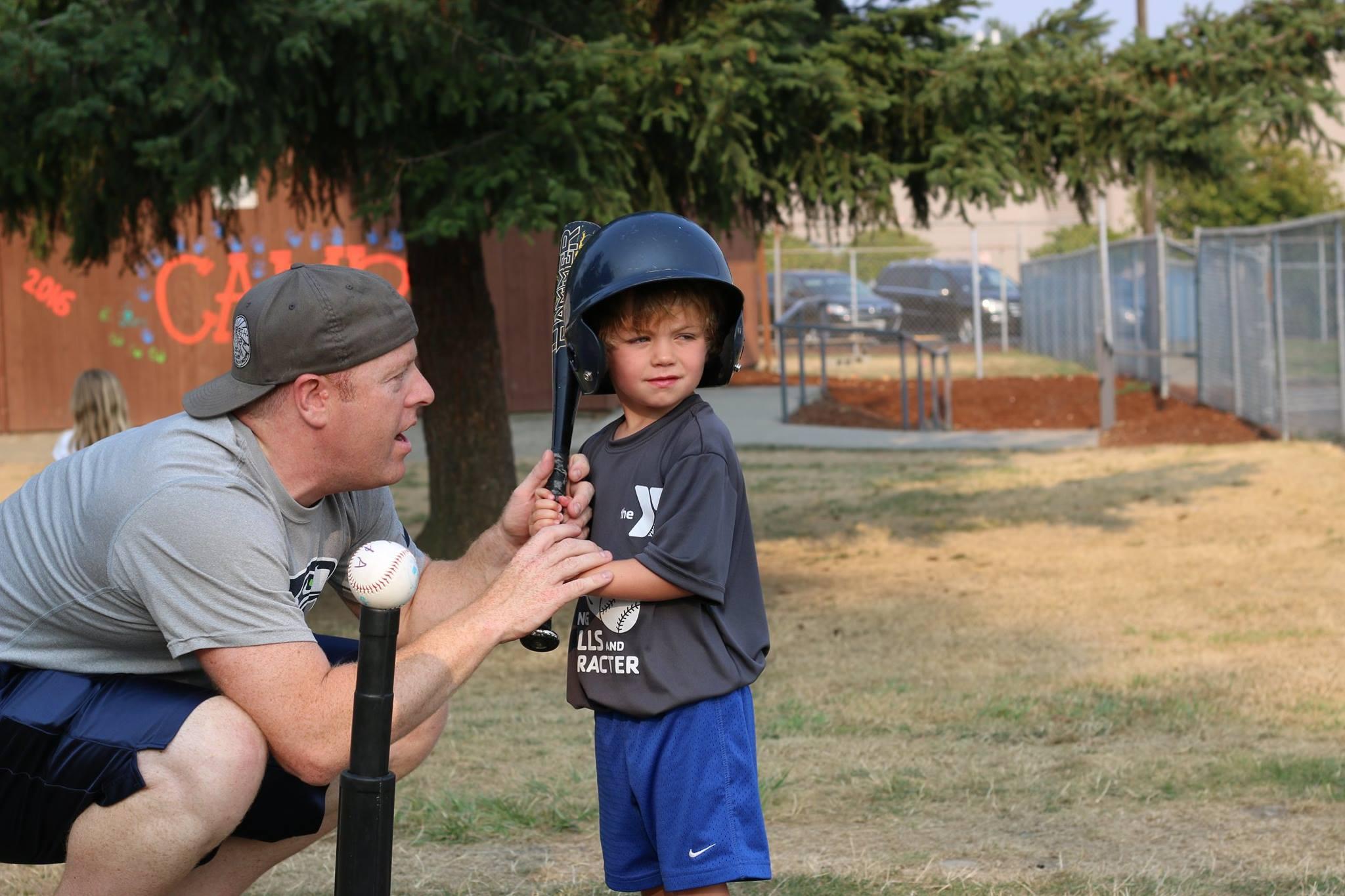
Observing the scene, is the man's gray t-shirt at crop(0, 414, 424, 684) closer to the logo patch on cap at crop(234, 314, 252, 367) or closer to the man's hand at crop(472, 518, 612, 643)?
the logo patch on cap at crop(234, 314, 252, 367)

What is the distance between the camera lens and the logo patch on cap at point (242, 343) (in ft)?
9.77

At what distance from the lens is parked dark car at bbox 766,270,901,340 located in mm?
27828

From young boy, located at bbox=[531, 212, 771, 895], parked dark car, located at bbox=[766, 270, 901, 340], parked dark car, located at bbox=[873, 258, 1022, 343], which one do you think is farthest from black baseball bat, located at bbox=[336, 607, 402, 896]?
parked dark car, located at bbox=[873, 258, 1022, 343]

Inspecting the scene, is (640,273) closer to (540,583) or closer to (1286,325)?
(540,583)

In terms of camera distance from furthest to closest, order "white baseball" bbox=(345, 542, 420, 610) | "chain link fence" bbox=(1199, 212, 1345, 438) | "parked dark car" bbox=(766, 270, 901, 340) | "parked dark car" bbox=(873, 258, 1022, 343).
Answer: "parked dark car" bbox=(873, 258, 1022, 343) < "parked dark car" bbox=(766, 270, 901, 340) < "chain link fence" bbox=(1199, 212, 1345, 438) < "white baseball" bbox=(345, 542, 420, 610)

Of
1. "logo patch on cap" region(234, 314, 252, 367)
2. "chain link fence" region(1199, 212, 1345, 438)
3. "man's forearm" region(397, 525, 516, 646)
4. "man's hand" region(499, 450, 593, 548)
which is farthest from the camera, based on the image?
"chain link fence" region(1199, 212, 1345, 438)

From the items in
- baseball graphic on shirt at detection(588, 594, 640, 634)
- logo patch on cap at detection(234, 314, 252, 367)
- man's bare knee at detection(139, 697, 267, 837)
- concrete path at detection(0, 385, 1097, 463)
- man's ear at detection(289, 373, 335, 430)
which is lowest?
concrete path at detection(0, 385, 1097, 463)

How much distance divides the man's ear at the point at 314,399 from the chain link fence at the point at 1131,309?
45.3ft

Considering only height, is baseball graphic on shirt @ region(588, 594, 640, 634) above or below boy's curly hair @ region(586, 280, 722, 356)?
below

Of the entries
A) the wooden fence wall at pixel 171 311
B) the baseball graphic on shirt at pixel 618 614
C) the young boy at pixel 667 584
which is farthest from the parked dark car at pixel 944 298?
Answer: the baseball graphic on shirt at pixel 618 614

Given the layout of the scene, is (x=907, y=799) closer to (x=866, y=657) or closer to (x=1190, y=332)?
(x=866, y=657)

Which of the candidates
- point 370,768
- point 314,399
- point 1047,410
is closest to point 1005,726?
point 314,399

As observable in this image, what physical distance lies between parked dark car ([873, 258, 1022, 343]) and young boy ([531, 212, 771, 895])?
25982mm

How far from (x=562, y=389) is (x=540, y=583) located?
569mm
